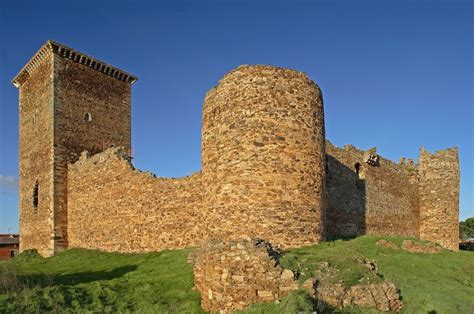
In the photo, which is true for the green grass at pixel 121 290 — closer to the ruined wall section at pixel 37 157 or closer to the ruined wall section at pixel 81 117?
the ruined wall section at pixel 81 117

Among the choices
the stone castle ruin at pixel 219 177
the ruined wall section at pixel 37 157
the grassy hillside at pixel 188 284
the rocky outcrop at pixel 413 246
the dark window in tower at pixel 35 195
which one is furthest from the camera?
the dark window in tower at pixel 35 195

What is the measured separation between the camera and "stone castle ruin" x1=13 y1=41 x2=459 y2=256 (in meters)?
11.3

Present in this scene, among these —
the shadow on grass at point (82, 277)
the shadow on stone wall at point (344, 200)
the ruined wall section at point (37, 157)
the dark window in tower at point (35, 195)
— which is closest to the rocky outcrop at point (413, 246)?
the shadow on stone wall at point (344, 200)

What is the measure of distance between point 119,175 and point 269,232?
28.7 feet

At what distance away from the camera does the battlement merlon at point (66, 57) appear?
71.9 feet

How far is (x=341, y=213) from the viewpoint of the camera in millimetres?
19094

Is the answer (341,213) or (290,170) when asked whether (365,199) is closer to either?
(341,213)

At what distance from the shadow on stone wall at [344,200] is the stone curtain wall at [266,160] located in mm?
6649

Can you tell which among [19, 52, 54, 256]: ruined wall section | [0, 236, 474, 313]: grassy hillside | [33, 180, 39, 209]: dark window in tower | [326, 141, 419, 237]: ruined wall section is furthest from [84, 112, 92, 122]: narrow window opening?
[326, 141, 419, 237]: ruined wall section

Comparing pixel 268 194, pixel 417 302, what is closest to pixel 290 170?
pixel 268 194

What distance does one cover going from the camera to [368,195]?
70.5 ft

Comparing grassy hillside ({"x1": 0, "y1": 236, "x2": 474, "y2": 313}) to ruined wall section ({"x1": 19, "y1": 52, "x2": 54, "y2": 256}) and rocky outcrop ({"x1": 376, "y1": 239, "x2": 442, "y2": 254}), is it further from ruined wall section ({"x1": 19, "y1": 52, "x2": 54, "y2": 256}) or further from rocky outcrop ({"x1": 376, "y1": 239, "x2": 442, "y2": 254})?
ruined wall section ({"x1": 19, "y1": 52, "x2": 54, "y2": 256})

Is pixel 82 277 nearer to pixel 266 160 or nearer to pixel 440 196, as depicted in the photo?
pixel 266 160

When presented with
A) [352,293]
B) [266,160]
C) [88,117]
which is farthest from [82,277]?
[88,117]
